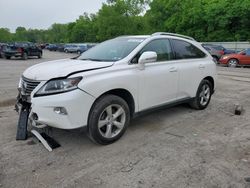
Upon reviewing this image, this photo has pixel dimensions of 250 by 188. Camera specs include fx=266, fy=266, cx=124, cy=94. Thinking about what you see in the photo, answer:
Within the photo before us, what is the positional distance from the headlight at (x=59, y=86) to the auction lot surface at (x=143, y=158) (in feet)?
2.05

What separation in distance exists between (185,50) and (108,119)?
2.47m

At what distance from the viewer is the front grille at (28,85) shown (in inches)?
151

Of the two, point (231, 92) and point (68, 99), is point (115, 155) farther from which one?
point (231, 92)

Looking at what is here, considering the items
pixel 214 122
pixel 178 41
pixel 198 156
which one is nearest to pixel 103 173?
pixel 198 156

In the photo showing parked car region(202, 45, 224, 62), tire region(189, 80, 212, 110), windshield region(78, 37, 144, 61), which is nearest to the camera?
windshield region(78, 37, 144, 61)

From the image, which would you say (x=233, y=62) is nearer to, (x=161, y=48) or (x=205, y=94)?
(x=205, y=94)

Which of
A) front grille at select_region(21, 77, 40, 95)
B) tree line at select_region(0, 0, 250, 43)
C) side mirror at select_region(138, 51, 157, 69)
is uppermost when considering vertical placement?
tree line at select_region(0, 0, 250, 43)

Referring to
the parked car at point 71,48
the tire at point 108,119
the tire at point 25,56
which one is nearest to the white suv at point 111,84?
the tire at point 108,119

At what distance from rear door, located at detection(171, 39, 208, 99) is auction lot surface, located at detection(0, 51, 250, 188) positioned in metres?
0.65

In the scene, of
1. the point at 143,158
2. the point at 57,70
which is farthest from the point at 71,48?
the point at 143,158

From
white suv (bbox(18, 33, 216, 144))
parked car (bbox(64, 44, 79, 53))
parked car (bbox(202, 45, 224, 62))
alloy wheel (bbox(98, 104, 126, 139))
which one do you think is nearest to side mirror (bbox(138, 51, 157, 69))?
white suv (bbox(18, 33, 216, 144))

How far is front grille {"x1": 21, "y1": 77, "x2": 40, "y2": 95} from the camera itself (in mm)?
3837

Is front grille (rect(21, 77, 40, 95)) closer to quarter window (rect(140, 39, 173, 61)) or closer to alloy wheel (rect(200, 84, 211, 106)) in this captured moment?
quarter window (rect(140, 39, 173, 61))

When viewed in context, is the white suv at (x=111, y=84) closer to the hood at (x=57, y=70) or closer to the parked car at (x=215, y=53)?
the hood at (x=57, y=70)
